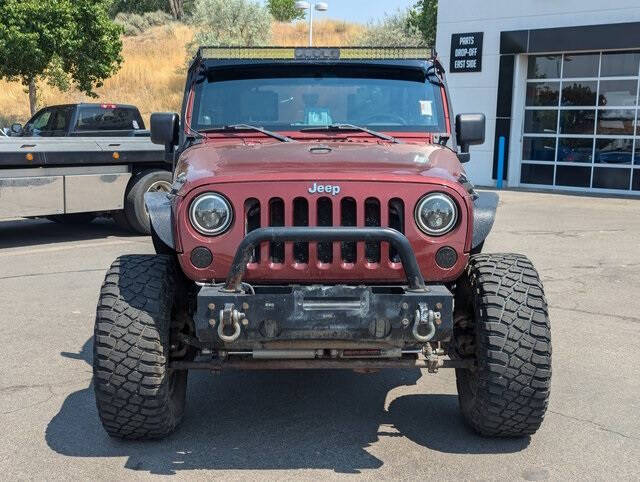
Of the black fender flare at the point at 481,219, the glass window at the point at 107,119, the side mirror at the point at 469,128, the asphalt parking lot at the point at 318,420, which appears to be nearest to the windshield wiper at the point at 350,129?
the side mirror at the point at 469,128

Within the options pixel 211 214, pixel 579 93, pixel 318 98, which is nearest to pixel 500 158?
pixel 579 93

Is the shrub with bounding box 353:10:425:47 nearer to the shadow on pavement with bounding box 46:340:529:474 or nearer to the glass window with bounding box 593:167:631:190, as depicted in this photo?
the glass window with bounding box 593:167:631:190

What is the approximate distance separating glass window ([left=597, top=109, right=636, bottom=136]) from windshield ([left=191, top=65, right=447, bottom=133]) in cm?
1396

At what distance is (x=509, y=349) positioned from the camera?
3477mm

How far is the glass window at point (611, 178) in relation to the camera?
57.0 ft

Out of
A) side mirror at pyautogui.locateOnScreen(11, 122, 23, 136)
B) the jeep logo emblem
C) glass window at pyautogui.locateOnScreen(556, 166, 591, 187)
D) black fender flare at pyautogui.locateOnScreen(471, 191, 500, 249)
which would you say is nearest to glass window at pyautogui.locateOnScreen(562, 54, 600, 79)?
glass window at pyautogui.locateOnScreen(556, 166, 591, 187)

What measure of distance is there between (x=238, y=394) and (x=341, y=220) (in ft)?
5.06

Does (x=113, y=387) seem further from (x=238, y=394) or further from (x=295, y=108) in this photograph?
(x=295, y=108)

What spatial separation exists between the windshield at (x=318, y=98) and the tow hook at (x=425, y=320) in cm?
178

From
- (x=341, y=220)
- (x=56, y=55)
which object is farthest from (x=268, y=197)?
(x=56, y=55)

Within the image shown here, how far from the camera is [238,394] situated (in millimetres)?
4535

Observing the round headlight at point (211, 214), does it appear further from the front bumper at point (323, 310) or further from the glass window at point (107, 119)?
the glass window at point (107, 119)

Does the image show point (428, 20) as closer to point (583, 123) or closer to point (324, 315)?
point (583, 123)

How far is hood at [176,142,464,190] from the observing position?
3.52 m
